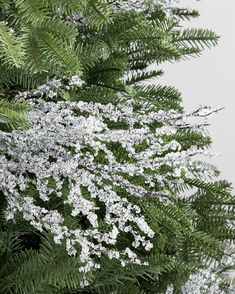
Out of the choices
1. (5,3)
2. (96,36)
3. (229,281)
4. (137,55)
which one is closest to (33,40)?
(5,3)

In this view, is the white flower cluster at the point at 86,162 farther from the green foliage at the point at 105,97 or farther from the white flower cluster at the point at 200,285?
the white flower cluster at the point at 200,285

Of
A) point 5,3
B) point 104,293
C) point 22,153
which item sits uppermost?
point 5,3

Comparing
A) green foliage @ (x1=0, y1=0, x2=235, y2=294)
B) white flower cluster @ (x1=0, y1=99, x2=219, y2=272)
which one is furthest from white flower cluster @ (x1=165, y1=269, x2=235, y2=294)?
white flower cluster @ (x1=0, y1=99, x2=219, y2=272)

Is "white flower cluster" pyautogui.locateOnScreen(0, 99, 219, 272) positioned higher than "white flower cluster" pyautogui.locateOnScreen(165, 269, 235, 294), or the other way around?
"white flower cluster" pyautogui.locateOnScreen(0, 99, 219, 272)

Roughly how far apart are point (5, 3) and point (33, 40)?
46 millimetres

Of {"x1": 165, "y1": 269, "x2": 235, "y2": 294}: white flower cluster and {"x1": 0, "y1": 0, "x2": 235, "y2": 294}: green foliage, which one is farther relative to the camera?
{"x1": 165, "y1": 269, "x2": 235, "y2": 294}: white flower cluster

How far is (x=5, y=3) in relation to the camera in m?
0.52

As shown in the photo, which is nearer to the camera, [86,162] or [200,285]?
[86,162]

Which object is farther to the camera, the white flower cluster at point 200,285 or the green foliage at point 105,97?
the white flower cluster at point 200,285

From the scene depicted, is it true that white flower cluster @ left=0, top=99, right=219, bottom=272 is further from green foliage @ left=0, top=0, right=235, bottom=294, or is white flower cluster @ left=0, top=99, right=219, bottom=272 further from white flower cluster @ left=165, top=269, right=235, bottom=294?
white flower cluster @ left=165, top=269, right=235, bottom=294

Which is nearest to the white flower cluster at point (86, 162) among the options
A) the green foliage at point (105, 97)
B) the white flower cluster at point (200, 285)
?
the green foliage at point (105, 97)

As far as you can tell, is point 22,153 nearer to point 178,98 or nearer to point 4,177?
point 4,177

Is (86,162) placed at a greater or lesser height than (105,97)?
lesser

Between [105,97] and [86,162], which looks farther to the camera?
[105,97]
